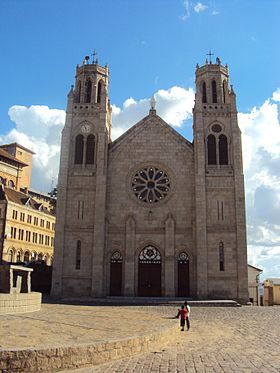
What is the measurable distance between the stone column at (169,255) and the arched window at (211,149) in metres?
7.35

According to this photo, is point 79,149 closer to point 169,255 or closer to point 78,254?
point 78,254

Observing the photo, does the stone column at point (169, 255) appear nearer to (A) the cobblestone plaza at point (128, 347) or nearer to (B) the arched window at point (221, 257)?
(B) the arched window at point (221, 257)

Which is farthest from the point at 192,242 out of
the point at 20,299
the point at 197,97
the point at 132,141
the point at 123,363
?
the point at 123,363

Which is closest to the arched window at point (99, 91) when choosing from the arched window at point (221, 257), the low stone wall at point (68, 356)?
the arched window at point (221, 257)

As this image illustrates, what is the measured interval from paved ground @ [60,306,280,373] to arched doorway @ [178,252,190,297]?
15247 millimetres

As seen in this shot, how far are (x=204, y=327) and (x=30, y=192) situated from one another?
64.6 meters

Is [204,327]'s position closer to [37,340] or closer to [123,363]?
[123,363]

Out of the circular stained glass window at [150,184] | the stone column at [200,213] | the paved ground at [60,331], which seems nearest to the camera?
the paved ground at [60,331]

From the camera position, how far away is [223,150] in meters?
40.3

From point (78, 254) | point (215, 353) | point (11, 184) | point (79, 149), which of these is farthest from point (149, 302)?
point (11, 184)

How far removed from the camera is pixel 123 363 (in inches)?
473

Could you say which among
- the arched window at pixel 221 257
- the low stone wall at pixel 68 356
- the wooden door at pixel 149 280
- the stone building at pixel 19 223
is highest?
the stone building at pixel 19 223

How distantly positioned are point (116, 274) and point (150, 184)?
9625 mm

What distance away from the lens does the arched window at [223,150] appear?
39.9 meters
